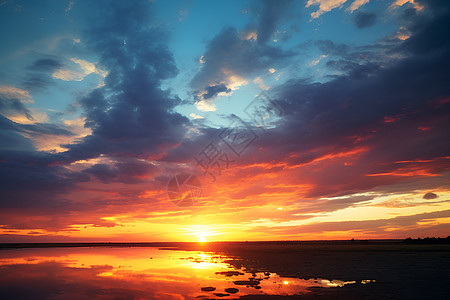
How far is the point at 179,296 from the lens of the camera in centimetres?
2125

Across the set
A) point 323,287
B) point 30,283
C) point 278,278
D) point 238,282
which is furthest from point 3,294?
point 323,287

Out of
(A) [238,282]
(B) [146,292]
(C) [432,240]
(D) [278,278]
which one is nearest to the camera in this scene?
(B) [146,292]

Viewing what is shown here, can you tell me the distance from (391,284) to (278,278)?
35.3ft

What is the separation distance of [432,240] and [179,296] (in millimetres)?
120798

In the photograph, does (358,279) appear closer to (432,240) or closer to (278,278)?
(278,278)

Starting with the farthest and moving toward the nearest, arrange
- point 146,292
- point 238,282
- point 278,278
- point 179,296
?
1. point 278,278
2. point 238,282
3. point 146,292
4. point 179,296

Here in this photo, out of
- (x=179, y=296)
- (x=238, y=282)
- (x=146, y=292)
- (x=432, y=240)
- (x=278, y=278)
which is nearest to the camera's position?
(x=179, y=296)

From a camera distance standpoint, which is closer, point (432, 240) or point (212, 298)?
point (212, 298)

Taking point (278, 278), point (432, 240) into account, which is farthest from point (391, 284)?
point (432, 240)

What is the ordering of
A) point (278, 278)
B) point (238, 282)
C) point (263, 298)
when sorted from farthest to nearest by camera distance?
point (278, 278) < point (238, 282) < point (263, 298)

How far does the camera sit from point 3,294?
2362 centimetres

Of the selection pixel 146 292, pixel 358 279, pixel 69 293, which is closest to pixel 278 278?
pixel 358 279

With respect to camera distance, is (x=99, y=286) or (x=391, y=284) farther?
(x=99, y=286)

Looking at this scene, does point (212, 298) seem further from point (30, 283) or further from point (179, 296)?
point (30, 283)
